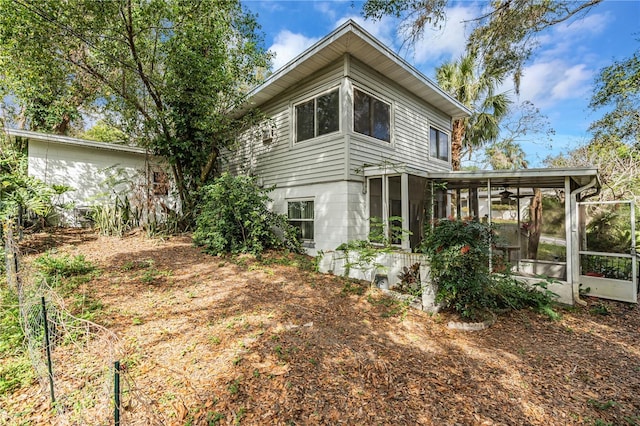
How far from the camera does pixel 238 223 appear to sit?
746 centimetres

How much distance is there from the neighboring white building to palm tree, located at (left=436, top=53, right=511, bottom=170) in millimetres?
13455

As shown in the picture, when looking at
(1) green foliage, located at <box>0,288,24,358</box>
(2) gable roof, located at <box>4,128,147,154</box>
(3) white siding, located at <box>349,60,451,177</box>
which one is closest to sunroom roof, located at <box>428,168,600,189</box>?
(3) white siding, located at <box>349,60,451,177</box>

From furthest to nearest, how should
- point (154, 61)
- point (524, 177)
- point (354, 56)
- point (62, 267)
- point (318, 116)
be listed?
point (154, 61), point (318, 116), point (354, 56), point (524, 177), point (62, 267)

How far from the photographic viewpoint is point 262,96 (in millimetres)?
8711

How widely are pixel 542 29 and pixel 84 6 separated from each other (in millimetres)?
10508

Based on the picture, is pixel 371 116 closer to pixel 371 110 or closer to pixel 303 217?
pixel 371 110

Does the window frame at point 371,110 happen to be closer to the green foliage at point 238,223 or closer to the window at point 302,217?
the window at point 302,217

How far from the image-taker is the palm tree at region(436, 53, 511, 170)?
42.0ft

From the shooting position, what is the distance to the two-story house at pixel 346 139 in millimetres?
6594

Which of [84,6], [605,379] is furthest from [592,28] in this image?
[84,6]

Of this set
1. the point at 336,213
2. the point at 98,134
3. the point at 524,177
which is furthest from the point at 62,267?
the point at 98,134

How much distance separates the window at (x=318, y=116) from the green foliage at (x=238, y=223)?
2132mm

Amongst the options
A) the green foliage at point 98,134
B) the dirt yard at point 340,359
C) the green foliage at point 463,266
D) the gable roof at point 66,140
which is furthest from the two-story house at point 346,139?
the green foliage at point 98,134

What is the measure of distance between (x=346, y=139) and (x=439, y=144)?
5455 mm
